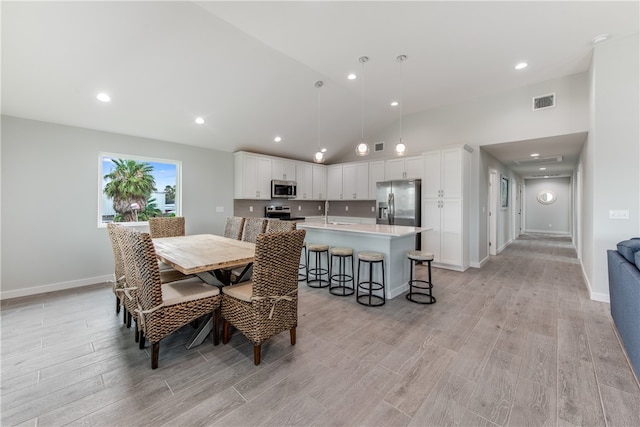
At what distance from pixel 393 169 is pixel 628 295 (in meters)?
4.46

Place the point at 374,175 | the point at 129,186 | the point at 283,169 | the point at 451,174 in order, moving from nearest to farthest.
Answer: the point at 129,186 < the point at 451,174 < the point at 283,169 < the point at 374,175

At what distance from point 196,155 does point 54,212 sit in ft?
7.42

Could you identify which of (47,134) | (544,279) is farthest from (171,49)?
(544,279)

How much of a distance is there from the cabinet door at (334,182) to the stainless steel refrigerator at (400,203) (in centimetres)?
160

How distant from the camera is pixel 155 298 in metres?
1.96

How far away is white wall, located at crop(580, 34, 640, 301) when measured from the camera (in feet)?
10.1

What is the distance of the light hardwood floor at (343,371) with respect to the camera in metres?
1.58

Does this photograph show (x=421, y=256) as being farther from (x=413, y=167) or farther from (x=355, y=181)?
(x=355, y=181)

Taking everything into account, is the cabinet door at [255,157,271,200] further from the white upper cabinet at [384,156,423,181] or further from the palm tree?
the white upper cabinet at [384,156,423,181]

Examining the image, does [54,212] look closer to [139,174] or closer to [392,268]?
[139,174]

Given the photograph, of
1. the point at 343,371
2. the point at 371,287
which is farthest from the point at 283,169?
the point at 343,371

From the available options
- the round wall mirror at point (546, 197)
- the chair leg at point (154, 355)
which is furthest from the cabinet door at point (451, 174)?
the round wall mirror at point (546, 197)

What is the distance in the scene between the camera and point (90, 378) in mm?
1904

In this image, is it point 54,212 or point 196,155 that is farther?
point 196,155
